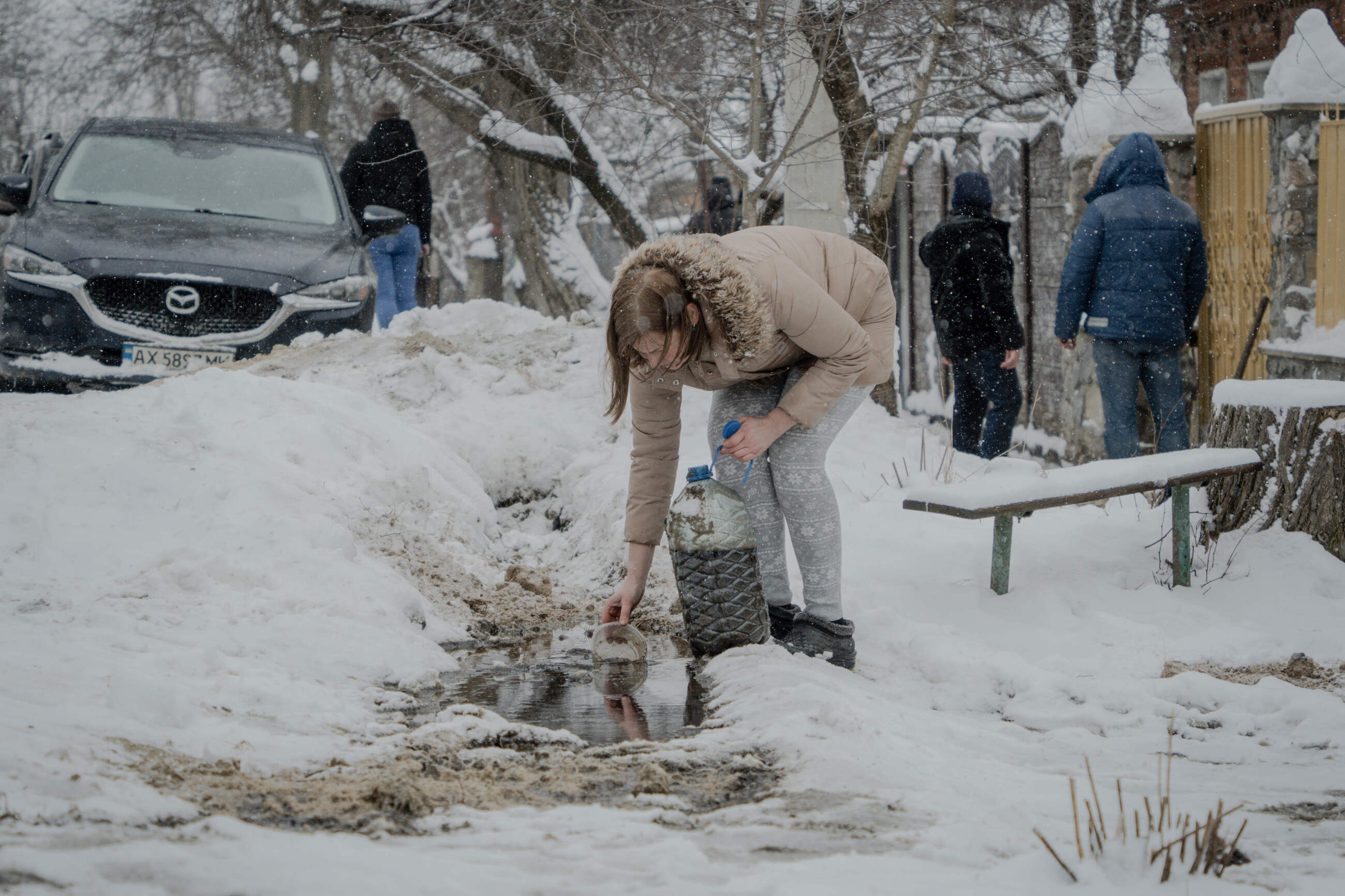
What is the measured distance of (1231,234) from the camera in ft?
23.9

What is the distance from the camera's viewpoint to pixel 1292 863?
2.32m

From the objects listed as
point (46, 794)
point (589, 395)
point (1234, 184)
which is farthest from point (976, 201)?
point (46, 794)

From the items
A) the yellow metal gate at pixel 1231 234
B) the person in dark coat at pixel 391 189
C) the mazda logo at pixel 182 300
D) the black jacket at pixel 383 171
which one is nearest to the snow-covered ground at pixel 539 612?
the mazda logo at pixel 182 300

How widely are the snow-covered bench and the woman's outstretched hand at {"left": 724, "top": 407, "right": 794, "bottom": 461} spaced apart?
2.96 feet

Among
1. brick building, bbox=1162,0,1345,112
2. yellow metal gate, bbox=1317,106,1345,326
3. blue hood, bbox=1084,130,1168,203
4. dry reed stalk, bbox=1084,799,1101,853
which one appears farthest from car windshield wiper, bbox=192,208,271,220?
brick building, bbox=1162,0,1345,112

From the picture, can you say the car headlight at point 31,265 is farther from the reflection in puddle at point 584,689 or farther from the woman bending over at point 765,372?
the woman bending over at point 765,372

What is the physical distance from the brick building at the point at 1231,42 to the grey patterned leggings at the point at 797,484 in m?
13.0

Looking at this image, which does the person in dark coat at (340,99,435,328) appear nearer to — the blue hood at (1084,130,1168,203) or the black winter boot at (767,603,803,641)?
the blue hood at (1084,130,1168,203)

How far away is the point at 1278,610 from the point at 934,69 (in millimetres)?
3870

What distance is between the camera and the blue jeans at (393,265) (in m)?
10.0

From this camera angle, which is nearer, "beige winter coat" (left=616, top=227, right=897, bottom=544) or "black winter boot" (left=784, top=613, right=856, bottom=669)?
"beige winter coat" (left=616, top=227, right=897, bottom=544)

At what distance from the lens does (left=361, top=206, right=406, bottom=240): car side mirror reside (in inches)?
316

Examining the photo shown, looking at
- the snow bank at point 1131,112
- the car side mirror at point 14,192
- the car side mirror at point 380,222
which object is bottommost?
the car side mirror at point 380,222

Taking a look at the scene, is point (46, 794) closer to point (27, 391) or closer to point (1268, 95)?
point (27, 391)
